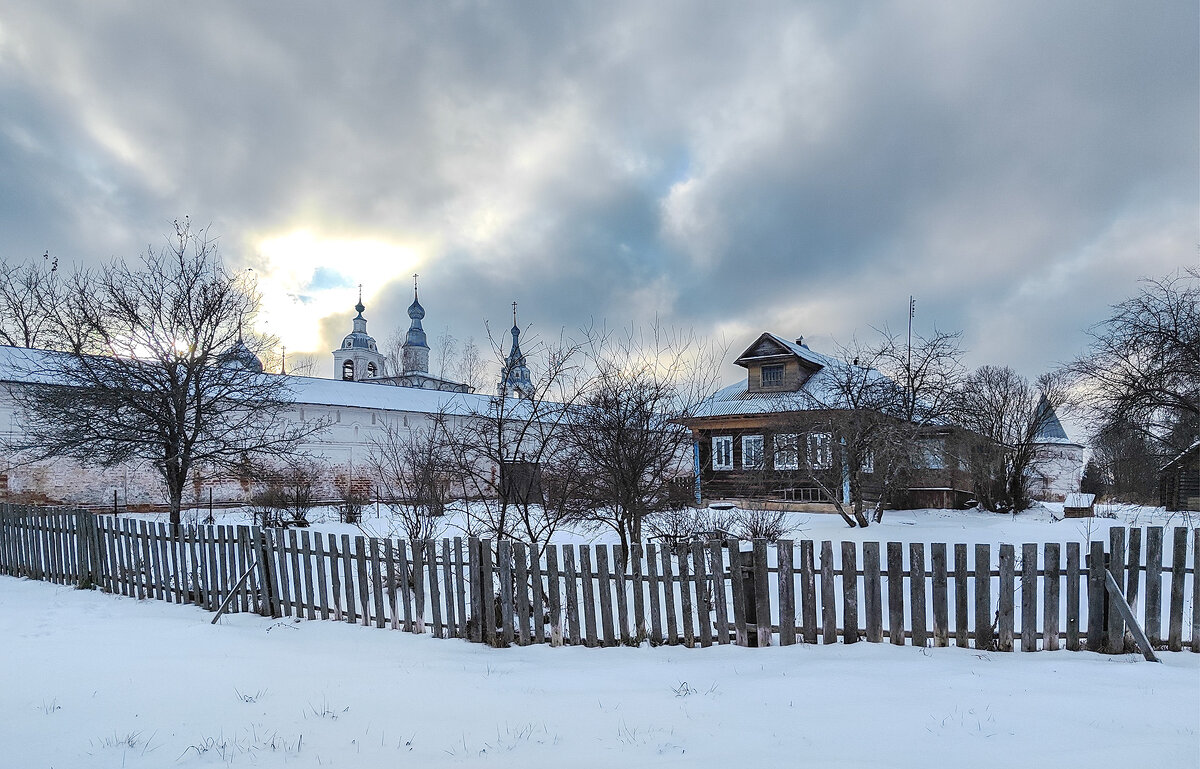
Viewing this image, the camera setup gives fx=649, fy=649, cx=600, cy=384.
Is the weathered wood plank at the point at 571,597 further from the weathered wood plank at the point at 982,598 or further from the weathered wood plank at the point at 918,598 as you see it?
the weathered wood plank at the point at 982,598

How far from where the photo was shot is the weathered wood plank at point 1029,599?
5.74 m

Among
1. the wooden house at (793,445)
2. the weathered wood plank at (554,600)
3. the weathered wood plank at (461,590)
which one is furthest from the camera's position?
the wooden house at (793,445)

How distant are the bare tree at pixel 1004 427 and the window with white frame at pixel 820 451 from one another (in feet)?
12.4

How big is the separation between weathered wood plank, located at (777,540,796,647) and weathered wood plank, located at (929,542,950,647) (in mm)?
1252

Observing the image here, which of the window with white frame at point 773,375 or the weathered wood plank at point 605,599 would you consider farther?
the window with white frame at point 773,375

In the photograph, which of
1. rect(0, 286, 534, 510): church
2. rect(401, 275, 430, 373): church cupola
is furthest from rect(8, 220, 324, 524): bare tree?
rect(401, 275, 430, 373): church cupola

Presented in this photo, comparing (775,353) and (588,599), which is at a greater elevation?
(775,353)

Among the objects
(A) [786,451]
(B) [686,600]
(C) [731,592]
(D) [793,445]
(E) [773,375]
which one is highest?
(E) [773,375]

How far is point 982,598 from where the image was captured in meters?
5.79

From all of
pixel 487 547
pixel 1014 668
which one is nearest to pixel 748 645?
pixel 1014 668

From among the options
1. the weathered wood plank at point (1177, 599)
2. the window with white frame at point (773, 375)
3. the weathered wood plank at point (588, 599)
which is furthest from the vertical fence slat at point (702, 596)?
the window with white frame at point (773, 375)

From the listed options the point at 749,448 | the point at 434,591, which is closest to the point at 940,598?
the point at 434,591

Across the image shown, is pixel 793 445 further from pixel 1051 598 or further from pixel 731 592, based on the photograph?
pixel 1051 598

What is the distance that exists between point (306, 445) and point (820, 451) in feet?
74.7
